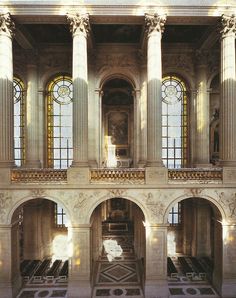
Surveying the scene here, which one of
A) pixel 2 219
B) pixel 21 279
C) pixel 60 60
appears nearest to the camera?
pixel 2 219

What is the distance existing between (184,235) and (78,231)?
1016cm

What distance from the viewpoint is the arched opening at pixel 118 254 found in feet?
54.1

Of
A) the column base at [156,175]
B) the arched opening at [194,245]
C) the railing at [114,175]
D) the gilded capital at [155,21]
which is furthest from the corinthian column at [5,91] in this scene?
the arched opening at [194,245]

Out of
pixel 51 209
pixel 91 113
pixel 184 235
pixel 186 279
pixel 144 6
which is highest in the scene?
pixel 144 6

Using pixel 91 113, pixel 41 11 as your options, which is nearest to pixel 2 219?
pixel 91 113

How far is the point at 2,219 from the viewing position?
48.9 ft

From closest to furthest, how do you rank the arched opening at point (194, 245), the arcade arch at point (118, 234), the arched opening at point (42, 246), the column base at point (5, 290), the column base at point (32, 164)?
the column base at point (5, 290) < the arched opening at point (194, 245) < the arched opening at point (42, 246) < the arcade arch at point (118, 234) < the column base at point (32, 164)

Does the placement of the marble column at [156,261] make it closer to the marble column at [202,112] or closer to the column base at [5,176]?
the marble column at [202,112]

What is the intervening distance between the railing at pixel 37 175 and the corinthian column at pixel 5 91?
74 cm

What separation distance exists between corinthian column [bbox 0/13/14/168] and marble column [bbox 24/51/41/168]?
4461mm

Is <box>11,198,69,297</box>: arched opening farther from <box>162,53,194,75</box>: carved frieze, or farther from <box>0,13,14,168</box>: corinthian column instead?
<box>162,53,194,75</box>: carved frieze

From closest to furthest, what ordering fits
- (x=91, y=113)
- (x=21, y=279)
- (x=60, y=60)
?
(x=21, y=279), (x=91, y=113), (x=60, y=60)

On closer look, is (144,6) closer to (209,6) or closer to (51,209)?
(209,6)

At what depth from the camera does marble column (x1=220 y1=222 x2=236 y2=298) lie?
49.4 ft
